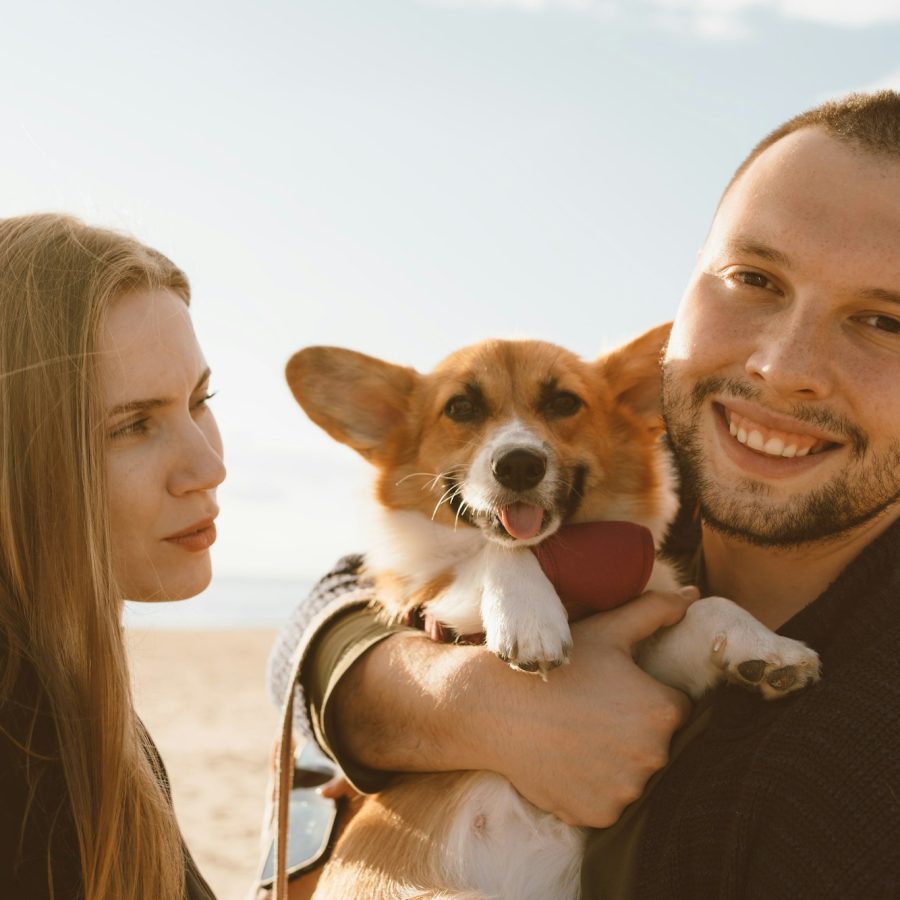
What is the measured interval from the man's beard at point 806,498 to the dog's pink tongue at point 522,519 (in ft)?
1.61

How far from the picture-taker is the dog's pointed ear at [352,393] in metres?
3.37

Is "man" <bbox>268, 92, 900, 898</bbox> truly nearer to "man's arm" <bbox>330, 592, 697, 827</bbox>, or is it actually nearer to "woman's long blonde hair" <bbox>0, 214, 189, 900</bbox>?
"man's arm" <bbox>330, 592, 697, 827</bbox>

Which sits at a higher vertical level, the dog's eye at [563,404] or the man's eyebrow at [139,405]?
the man's eyebrow at [139,405]

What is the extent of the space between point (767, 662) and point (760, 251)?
103cm

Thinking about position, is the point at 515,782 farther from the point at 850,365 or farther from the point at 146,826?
the point at 850,365

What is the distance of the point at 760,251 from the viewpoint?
2420 millimetres


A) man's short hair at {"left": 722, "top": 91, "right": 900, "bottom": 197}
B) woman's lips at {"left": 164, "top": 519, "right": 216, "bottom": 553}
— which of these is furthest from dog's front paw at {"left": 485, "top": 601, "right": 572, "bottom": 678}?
man's short hair at {"left": 722, "top": 91, "right": 900, "bottom": 197}

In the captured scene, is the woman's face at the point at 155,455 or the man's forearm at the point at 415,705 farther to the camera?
the man's forearm at the point at 415,705

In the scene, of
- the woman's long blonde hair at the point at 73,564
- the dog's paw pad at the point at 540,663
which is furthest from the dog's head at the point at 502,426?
the woman's long blonde hair at the point at 73,564

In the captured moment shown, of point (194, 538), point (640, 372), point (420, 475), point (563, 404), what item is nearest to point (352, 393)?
point (420, 475)

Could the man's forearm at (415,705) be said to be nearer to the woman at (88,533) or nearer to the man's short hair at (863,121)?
the woman at (88,533)

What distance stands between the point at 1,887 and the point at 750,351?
2.06 meters

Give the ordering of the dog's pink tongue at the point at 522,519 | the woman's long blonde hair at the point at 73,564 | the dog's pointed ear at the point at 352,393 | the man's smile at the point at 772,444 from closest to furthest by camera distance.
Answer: the woman's long blonde hair at the point at 73,564 → the man's smile at the point at 772,444 → the dog's pink tongue at the point at 522,519 → the dog's pointed ear at the point at 352,393

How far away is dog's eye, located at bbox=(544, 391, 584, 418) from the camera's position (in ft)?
10.7
